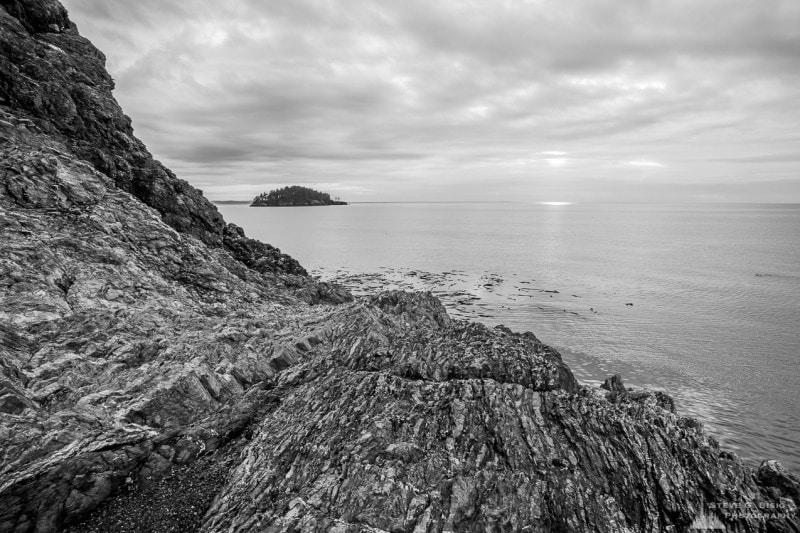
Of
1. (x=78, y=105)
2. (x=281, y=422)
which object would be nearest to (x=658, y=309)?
(x=281, y=422)

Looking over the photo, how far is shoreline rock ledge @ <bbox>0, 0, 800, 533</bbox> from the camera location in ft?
41.0

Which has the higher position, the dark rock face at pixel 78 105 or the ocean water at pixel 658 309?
the dark rock face at pixel 78 105

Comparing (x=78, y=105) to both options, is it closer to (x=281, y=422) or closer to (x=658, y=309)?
(x=281, y=422)

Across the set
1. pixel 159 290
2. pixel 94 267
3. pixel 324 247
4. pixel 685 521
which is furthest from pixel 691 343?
pixel 324 247

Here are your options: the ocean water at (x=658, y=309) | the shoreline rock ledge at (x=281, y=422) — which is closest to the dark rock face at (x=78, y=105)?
the shoreline rock ledge at (x=281, y=422)

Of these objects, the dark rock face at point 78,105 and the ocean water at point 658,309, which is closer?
the ocean water at point 658,309

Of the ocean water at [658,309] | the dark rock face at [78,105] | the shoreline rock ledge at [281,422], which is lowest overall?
the ocean water at [658,309]

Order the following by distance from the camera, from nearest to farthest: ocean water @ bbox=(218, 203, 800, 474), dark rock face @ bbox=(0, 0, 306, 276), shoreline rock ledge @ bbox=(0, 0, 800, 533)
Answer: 1. shoreline rock ledge @ bbox=(0, 0, 800, 533)
2. ocean water @ bbox=(218, 203, 800, 474)
3. dark rock face @ bbox=(0, 0, 306, 276)

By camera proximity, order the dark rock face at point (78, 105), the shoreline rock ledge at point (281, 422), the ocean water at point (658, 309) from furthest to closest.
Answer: the dark rock face at point (78, 105) → the ocean water at point (658, 309) → the shoreline rock ledge at point (281, 422)

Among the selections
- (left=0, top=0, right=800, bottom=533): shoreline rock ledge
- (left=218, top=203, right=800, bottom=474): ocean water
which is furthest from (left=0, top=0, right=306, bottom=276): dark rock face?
(left=218, top=203, right=800, bottom=474): ocean water

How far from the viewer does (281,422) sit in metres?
16.0

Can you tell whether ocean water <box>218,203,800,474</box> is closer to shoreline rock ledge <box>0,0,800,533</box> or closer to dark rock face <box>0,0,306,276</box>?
shoreline rock ledge <box>0,0,800,533</box>

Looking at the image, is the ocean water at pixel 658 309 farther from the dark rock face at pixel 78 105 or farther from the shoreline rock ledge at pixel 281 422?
the dark rock face at pixel 78 105

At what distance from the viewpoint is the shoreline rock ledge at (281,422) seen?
12.5 metres
